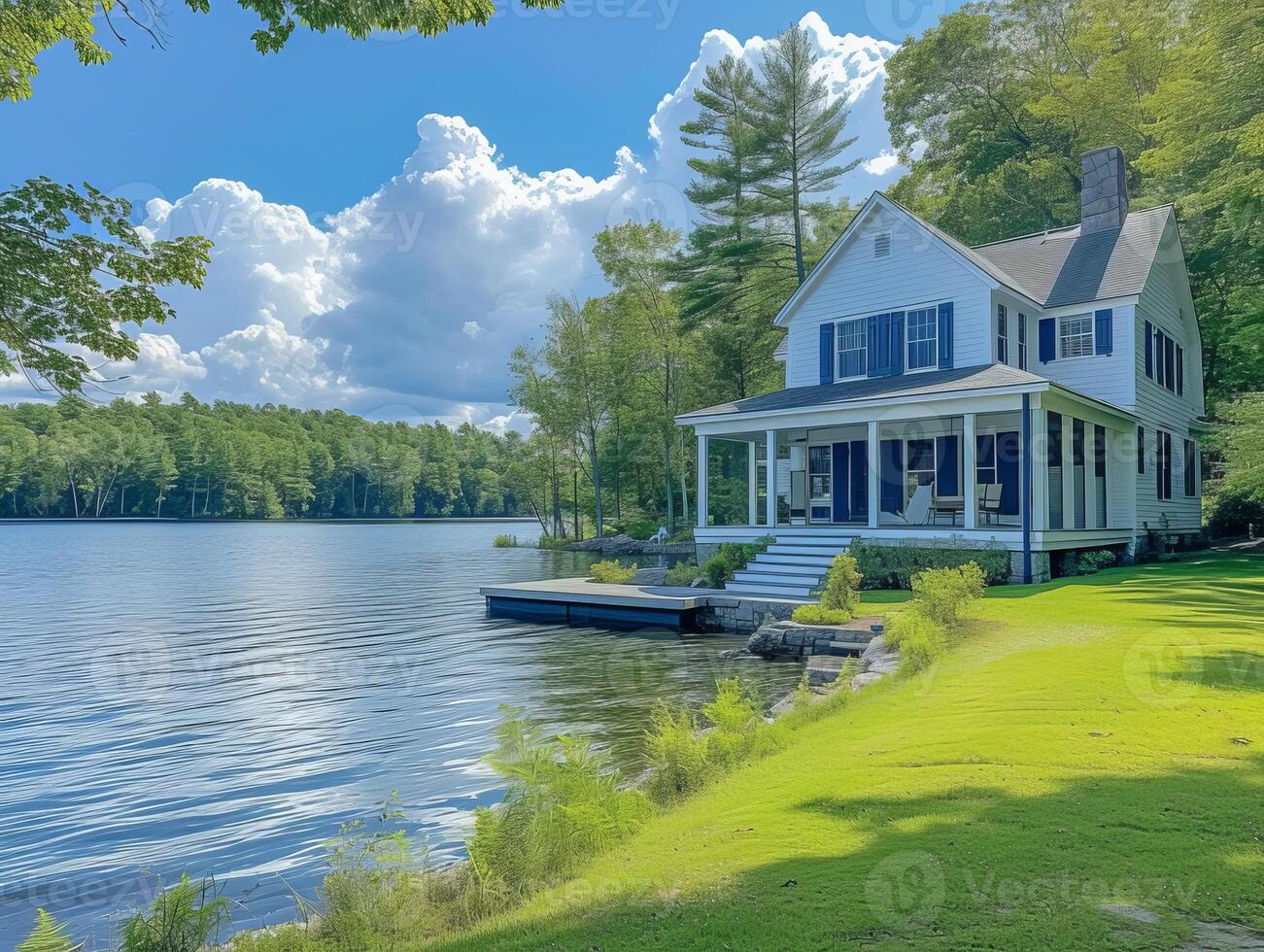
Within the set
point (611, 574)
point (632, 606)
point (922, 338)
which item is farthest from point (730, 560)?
point (922, 338)

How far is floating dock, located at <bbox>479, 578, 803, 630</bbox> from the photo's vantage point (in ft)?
52.3

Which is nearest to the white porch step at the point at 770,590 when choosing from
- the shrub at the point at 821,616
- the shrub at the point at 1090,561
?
the shrub at the point at 821,616

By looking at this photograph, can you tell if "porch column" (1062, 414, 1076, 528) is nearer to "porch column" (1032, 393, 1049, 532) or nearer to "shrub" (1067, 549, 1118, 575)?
"shrub" (1067, 549, 1118, 575)

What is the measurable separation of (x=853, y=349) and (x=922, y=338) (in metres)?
1.97

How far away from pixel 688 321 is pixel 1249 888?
37019mm

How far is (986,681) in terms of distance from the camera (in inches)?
307

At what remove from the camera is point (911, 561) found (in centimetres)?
1634

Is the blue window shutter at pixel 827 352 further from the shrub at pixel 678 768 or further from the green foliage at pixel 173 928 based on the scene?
the green foliage at pixel 173 928

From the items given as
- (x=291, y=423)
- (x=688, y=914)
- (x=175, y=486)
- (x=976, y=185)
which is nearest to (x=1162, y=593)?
(x=688, y=914)

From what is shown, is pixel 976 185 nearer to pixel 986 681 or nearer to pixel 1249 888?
pixel 986 681

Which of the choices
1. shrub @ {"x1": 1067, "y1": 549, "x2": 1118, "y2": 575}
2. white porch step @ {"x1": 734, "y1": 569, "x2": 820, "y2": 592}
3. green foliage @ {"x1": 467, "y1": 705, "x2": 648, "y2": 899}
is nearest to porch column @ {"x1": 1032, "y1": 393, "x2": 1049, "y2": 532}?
shrub @ {"x1": 1067, "y1": 549, "x2": 1118, "y2": 575}

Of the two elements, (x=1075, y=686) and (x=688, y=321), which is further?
(x=688, y=321)

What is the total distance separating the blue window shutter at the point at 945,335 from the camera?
19578mm

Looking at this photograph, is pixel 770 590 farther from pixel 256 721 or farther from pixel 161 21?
pixel 161 21
